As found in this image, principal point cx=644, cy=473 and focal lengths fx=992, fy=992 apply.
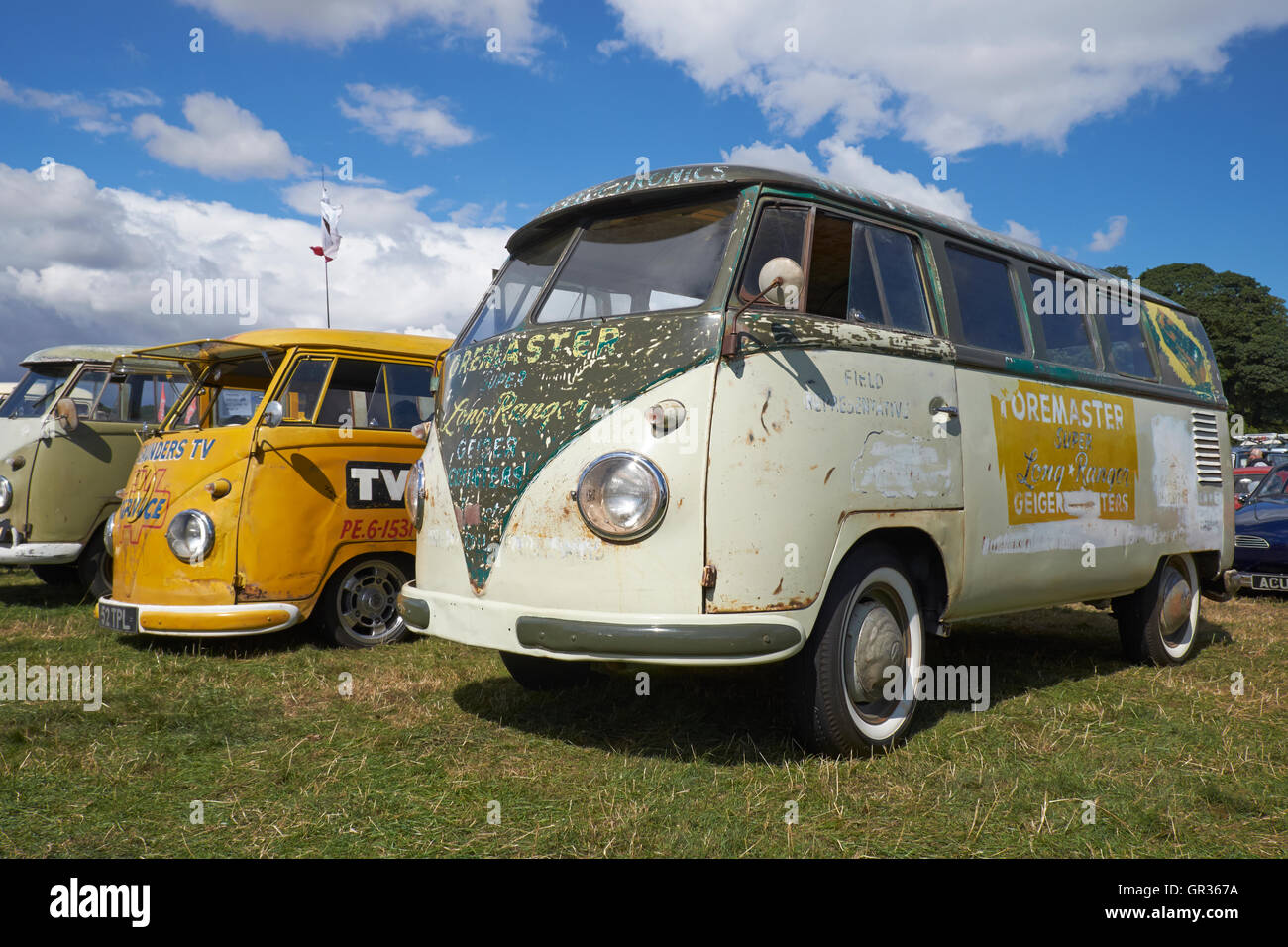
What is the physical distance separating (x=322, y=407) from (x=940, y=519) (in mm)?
4276

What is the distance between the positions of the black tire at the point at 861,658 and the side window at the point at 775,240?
1189 millimetres

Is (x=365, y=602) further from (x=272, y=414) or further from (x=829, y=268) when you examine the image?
(x=829, y=268)

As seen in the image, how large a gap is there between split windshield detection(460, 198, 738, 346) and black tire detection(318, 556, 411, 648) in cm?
271

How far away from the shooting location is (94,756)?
163 inches

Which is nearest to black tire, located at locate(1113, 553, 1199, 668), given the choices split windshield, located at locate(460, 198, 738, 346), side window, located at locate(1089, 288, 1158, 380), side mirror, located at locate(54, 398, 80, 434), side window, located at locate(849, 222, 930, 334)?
A: side window, located at locate(1089, 288, 1158, 380)

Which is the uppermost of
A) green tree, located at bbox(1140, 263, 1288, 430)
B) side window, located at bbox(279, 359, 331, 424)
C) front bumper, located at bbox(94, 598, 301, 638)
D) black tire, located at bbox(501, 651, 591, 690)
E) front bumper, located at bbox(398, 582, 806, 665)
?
green tree, located at bbox(1140, 263, 1288, 430)

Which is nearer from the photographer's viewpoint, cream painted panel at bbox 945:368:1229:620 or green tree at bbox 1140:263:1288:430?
cream painted panel at bbox 945:368:1229:620

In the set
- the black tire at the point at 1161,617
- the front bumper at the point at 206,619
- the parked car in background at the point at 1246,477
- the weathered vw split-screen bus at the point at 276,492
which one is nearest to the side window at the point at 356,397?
the weathered vw split-screen bus at the point at 276,492

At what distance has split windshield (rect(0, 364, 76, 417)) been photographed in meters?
9.19

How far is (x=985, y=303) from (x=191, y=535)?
4904 mm

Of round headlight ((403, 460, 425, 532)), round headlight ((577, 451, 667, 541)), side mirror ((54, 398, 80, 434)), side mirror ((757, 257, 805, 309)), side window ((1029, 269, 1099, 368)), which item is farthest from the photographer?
side mirror ((54, 398, 80, 434))

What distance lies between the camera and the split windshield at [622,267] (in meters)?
4.04

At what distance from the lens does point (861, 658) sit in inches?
163

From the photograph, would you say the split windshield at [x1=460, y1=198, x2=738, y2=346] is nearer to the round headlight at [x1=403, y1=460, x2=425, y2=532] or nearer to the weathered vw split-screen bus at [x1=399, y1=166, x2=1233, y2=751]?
the weathered vw split-screen bus at [x1=399, y1=166, x2=1233, y2=751]
